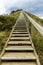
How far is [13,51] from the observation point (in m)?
6.57

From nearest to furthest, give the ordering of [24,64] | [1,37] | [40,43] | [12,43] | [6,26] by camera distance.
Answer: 1. [24,64]
2. [40,43]
3. [12,43]
4. [1,37]
5. [6,26]

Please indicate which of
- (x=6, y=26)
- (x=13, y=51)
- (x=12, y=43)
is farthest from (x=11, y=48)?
(x=6, y=26)

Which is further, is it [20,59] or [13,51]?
[13,51]

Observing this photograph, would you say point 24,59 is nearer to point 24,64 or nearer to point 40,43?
point 24,64

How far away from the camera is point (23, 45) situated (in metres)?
7.32

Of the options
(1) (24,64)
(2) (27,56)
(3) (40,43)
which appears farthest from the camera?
(3) (40,43)

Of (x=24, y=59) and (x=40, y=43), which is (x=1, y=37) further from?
(x=24, y=59)

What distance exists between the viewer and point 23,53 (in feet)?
20.8

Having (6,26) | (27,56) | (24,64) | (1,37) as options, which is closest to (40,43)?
(27,56)

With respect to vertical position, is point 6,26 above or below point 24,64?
above

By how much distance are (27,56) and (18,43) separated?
62.8 inches

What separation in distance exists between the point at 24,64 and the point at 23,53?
996 millimetres

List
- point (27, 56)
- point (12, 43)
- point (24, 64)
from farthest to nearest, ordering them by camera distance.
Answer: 1. point (12, 43)
2. point (27, 56)
3. point (24, 64)

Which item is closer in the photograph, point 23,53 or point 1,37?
point 23,53
